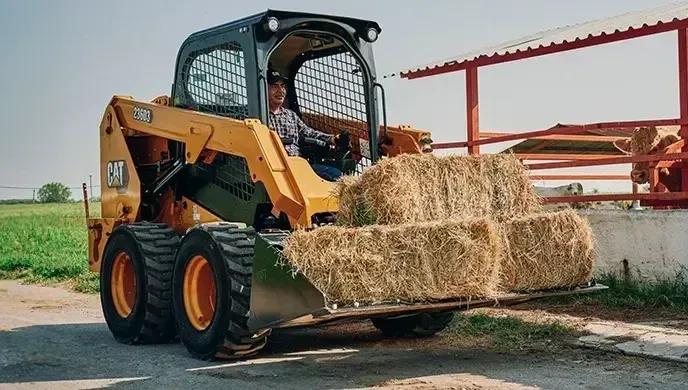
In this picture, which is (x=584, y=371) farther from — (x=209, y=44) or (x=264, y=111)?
(x=209, y=44)

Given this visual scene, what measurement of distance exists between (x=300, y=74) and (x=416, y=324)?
2908 mm

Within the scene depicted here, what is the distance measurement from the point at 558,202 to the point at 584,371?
455 centimetres

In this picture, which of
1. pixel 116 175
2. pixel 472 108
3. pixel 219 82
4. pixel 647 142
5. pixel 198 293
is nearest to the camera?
pixel 198 293

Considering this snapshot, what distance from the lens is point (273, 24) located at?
27.7 feet

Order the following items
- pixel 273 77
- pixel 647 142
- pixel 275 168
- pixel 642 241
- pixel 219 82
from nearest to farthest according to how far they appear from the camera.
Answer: pixel 275 168
pixel 219 82
pixel 273 77
pixel 642 241
pixel 647 142

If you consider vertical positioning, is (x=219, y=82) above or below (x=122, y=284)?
above

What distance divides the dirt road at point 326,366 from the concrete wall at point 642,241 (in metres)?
2.37

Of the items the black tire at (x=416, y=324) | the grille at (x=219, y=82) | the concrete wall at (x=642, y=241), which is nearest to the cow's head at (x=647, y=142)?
the concrete wall at (x=642, y=241)

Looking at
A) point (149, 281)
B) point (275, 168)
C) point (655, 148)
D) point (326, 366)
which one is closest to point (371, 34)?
point (275, 168)

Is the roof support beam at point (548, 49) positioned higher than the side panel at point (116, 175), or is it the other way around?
the roof support beam at point (548, 49)

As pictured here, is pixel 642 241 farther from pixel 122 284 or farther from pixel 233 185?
pixel 122 284

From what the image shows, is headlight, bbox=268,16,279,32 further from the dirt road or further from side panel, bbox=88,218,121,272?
side panel, bbox=88,218,121,272

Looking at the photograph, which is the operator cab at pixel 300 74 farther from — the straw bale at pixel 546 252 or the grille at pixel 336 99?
the straw bale at pixel 546 252

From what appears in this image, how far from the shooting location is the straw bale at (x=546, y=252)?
24.8 feet
